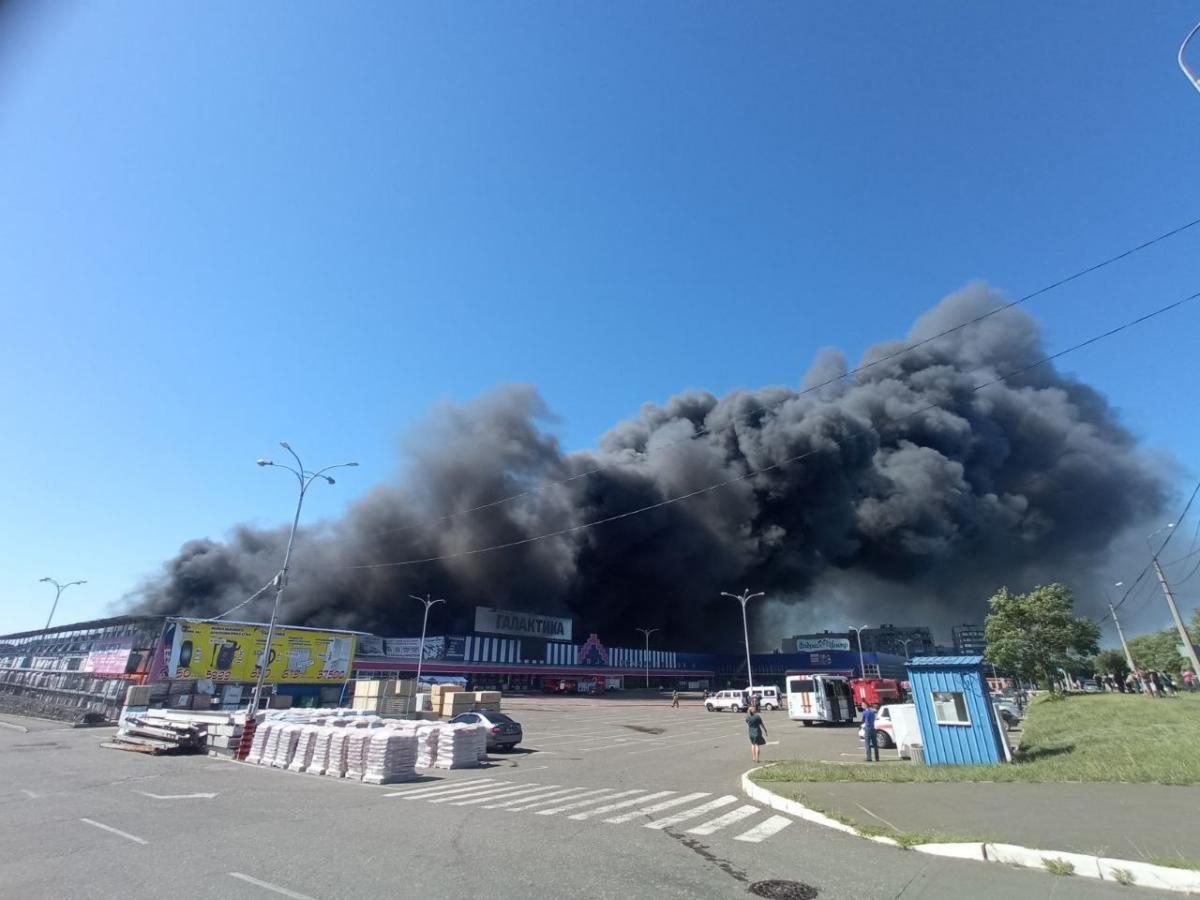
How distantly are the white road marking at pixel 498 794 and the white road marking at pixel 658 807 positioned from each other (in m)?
2.45

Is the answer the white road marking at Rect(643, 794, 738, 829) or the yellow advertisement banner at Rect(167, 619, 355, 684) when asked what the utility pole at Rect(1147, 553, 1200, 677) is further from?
the yellow advertisement banner at Rect(167, 619, 355, 684)

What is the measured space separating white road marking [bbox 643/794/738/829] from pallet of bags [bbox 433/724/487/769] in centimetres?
727

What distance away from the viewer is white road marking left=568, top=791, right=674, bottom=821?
A: 9.18 metres

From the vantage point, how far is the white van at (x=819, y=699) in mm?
30000

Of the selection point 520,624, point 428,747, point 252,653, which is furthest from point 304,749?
point 520,624

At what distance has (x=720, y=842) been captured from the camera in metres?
7.45

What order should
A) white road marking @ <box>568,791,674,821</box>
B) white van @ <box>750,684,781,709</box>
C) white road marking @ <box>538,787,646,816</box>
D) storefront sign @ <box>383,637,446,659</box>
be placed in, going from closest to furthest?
white road marking @ <box>568,791,674,821</box>, white road marking @ <box>538,787,646,816</box>, white van @ <box>750,684,781,709</box>, storefront sign @ <box>383,637,446,659</box>

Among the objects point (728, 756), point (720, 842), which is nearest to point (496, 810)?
point (720, 842)

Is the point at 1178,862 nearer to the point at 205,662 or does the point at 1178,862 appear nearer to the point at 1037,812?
the point at 1037,812

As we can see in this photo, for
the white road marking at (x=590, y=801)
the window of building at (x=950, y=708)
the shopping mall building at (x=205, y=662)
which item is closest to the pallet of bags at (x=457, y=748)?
the white road marking at (x=590, y=801)

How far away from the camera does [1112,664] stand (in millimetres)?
78125

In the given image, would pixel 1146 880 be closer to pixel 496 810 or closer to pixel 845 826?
pixel 845 826

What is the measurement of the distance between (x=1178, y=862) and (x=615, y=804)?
7.11m

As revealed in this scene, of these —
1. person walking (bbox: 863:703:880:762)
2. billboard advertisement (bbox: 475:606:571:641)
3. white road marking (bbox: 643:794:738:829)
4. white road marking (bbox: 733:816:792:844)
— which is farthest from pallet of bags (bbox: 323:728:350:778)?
billboard advertisement (bbox: 475:606:571:641)
